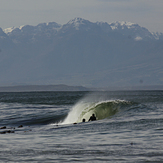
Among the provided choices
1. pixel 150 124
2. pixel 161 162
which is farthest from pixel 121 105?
pixel 161 162

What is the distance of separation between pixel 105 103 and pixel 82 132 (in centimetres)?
2518

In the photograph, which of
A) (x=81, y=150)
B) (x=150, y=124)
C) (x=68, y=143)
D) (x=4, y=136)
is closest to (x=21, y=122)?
(x=4, y=136)

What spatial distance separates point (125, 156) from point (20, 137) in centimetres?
1159

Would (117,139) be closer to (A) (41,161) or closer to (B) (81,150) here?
(B) (81,150)

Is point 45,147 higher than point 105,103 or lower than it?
lower

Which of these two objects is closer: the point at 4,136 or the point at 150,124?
the point at 4,136

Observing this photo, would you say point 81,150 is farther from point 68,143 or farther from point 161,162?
point 161,162

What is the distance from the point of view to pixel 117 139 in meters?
25.6

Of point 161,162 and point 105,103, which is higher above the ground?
point 105,103

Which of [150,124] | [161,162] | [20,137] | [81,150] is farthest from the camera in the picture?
[150,124]

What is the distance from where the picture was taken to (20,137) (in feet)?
93.2

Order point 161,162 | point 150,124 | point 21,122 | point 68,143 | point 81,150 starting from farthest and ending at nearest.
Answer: point 21,122, point 150,124, point 68,143, point 81,150, point 161,162

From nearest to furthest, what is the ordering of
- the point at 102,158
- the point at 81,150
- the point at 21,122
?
the point at 102,158 < the point at 81,150 < the point at 21,122

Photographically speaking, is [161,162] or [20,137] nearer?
[161,162]
